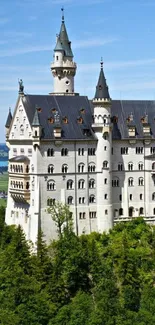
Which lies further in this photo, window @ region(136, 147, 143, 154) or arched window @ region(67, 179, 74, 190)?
window @ region(136, 147, 143, 154)

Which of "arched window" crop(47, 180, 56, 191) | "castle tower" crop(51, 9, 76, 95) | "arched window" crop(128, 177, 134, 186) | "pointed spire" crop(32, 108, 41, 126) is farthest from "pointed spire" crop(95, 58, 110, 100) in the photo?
"arched window" crop(47, 180, 56, 191)

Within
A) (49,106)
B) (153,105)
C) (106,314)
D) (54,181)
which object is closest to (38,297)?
(106,314)

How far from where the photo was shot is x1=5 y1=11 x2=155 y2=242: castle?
121 metres

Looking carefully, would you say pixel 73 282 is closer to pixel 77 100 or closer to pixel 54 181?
pixel 54 181

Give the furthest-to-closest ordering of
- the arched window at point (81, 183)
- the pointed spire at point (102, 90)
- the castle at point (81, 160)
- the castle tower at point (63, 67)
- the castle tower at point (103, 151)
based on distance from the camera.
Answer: the castle tower at point (63, 67) → the arched window at point (81, 183) → the castle tower at point (103, 151) → the pointed spire at point (102, 90) → the castle at point (81, 160)

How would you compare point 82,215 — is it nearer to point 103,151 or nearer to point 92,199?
point 92,199

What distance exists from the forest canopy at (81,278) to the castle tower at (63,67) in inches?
962

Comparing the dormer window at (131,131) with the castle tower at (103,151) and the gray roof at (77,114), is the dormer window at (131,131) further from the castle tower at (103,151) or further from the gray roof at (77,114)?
the castle tower at (103,151)

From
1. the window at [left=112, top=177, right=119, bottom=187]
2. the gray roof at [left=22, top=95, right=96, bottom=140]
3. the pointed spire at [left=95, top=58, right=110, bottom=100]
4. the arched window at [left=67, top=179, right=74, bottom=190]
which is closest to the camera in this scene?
the gray roof at [left=22, top=95, right=96, bottom=140]

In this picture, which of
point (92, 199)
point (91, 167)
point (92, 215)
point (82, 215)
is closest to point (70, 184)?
point (91, 167)

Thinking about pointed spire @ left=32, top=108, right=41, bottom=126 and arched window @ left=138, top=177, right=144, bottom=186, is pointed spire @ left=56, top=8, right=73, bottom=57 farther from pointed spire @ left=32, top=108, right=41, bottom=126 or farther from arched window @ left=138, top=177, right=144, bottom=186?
arched window @ left=138, top=177, right=144, bottom=186

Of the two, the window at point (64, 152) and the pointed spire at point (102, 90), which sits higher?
the pointed spire at point (102, 90)

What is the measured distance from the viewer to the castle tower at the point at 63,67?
134 metres

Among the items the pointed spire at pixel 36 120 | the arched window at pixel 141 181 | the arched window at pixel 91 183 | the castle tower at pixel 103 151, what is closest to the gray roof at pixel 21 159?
the pointed spire at pixel 36 120
